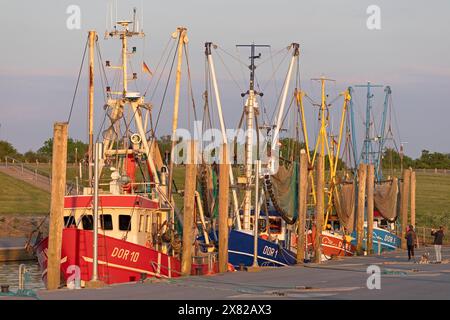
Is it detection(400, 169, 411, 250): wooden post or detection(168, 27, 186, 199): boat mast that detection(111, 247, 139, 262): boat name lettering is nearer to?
detection(168, 27, 186, 199): boat mast

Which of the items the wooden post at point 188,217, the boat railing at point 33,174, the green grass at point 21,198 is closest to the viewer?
the wooden post at point 188,217

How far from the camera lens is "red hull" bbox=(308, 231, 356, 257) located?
171 feet

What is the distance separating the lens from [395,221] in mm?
64375

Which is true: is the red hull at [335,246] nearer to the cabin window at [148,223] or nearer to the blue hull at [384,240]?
the blue hull at [384,240]

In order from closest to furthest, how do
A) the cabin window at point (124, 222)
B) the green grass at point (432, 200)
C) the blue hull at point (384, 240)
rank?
the cabin window at point (124, 222), the blue hull at point (384, 240), the green grass at point (432, 200)

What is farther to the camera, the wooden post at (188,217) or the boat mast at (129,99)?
the boat mast at (129,99)

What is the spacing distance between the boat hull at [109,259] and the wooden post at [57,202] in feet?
7.49

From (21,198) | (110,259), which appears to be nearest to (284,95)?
(110,259)

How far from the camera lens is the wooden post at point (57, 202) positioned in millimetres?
27141

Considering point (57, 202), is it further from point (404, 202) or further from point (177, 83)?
point (404, 202)

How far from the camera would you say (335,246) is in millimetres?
53000

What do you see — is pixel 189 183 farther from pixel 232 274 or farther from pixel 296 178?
pixel 296 178

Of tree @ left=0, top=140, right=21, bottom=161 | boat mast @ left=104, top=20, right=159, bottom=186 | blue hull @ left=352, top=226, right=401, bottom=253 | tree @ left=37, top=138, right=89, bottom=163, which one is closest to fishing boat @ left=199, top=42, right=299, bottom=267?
boat mast @ left=104, top=20, right=159, bottom=186

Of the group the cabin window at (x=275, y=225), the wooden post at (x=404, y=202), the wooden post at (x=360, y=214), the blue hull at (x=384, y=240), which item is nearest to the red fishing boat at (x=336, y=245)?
the wooden post at (x=360, y=214)
